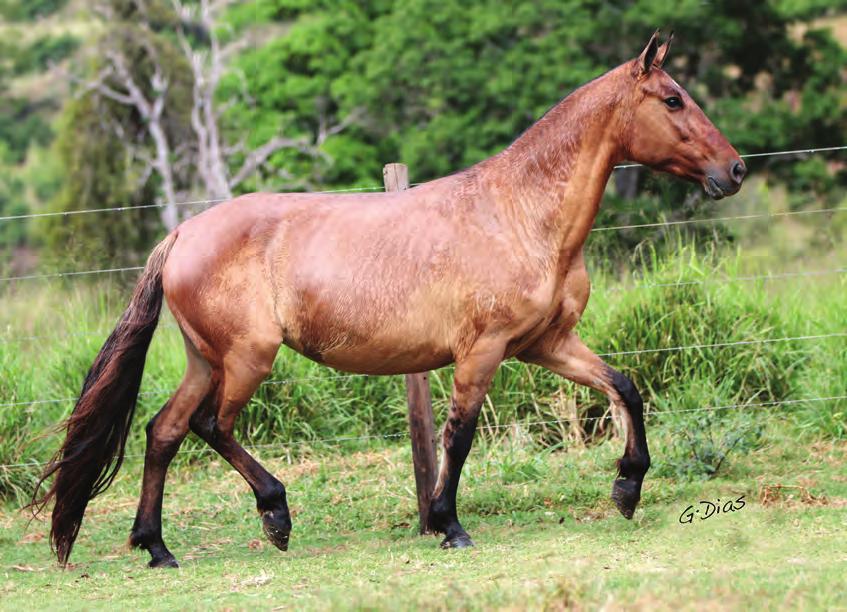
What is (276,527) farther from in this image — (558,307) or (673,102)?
(673,102)

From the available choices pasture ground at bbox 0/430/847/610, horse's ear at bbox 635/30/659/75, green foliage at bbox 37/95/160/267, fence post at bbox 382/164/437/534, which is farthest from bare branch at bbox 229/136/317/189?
horse's ear at bbox 635/30/659/75

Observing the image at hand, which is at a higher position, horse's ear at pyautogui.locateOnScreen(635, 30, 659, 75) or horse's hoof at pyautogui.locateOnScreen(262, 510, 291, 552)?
horse's ear at pyautogui.locateOnScreen(635, 30, 659, 75)

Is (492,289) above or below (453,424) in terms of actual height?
above

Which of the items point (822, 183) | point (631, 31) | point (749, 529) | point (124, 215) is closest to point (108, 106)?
point (124, 215)

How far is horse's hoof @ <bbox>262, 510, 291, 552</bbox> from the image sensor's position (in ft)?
18.3

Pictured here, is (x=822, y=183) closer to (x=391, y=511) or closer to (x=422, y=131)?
(x=422, y=131)

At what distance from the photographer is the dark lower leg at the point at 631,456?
562cm

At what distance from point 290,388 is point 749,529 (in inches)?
145

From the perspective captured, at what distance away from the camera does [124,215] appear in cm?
2309

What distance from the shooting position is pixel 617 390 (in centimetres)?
564

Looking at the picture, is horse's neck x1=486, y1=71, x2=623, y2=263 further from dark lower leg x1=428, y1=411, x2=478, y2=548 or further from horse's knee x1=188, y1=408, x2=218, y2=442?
horse's knee x1=188, y1=408, x2=218, y2=442

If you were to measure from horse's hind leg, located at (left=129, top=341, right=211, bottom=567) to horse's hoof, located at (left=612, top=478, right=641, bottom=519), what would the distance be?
2.03 meters
